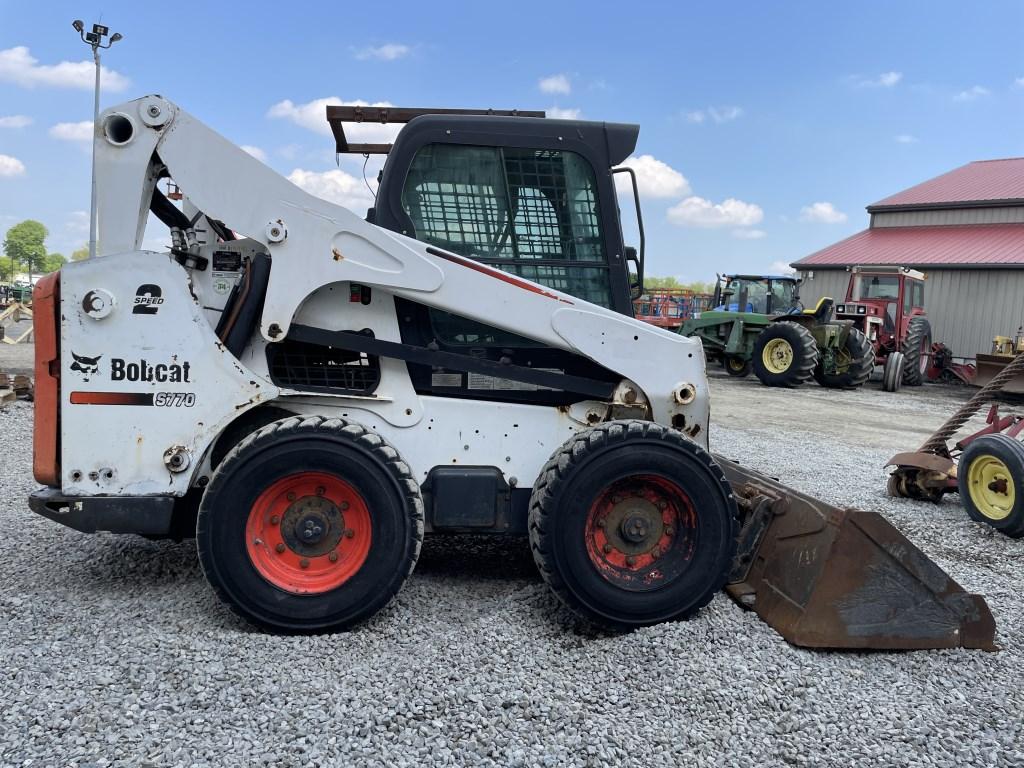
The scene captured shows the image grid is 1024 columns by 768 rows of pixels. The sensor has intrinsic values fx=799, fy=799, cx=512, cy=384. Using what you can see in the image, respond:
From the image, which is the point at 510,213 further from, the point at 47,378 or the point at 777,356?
the point at 777,356

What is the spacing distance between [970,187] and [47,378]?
3055cm

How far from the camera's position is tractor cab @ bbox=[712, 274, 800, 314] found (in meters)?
19.0

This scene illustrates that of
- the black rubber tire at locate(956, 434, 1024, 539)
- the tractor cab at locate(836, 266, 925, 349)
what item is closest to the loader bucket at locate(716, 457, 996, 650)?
the black rubber tire at locate(956, 434, 1024, 539)

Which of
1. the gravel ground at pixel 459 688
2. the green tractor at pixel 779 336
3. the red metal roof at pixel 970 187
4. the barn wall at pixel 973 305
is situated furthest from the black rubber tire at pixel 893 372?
the gravel ground at pixel 459 688

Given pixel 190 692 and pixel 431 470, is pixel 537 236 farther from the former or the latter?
pixel 190 692

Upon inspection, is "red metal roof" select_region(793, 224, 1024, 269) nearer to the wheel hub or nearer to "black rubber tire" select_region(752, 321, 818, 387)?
"black rubber tire" select_region(752, 321, 818, 387)

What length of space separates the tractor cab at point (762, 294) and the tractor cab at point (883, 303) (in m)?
1.19

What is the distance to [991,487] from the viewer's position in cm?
570

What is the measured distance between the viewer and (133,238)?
3.60 meters

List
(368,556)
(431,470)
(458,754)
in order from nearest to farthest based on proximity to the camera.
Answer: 1. (458,754)
2. (368,556)
3. (431,470)

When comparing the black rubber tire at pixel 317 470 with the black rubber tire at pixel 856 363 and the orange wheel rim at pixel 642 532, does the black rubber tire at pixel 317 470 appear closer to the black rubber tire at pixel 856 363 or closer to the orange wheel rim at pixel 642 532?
the orange wheel rim at pixel 642 532

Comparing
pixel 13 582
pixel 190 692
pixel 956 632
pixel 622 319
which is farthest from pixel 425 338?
pixel 956 632

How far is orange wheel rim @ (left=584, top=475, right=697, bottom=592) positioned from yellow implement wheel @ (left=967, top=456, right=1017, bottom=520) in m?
3.13

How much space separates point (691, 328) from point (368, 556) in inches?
652
